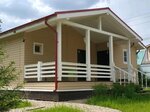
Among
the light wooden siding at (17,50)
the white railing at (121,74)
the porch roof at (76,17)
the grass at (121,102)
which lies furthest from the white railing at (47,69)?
the porch roof at (76,17)

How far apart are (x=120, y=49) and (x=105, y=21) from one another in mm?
A: 5054

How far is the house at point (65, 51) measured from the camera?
494 inches

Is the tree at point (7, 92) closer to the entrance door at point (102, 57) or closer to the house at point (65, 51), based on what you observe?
the house at point (65, 51)

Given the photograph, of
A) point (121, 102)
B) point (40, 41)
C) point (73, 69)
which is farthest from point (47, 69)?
point (121, 102)

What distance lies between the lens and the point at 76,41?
17859 mm

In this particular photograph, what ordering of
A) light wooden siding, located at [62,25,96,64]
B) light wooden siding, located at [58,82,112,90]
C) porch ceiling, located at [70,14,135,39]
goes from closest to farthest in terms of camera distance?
light wooden siding, located at [58,82,112,90] → porch ceiling, located at [70,14,135,39] → light wooden siding, located at [62,25,96,64]

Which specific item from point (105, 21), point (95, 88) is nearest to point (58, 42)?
point (95, 88)

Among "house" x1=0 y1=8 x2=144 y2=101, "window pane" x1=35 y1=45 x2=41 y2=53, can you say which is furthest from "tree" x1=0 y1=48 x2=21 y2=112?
"window pane" x1=35 y1=45 x2=41 y2=53

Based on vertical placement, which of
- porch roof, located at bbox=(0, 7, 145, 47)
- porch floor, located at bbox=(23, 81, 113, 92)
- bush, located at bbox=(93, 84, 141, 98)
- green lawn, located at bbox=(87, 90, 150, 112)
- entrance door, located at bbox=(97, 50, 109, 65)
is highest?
porch roof, located at bbox=(0, 7, 145, 47)

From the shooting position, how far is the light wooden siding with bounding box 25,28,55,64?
14969 mm

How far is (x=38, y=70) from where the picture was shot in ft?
44.4

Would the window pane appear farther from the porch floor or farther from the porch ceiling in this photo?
the porch ceiling

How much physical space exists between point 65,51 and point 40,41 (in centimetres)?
188

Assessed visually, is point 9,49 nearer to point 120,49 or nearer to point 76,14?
point 76,14
